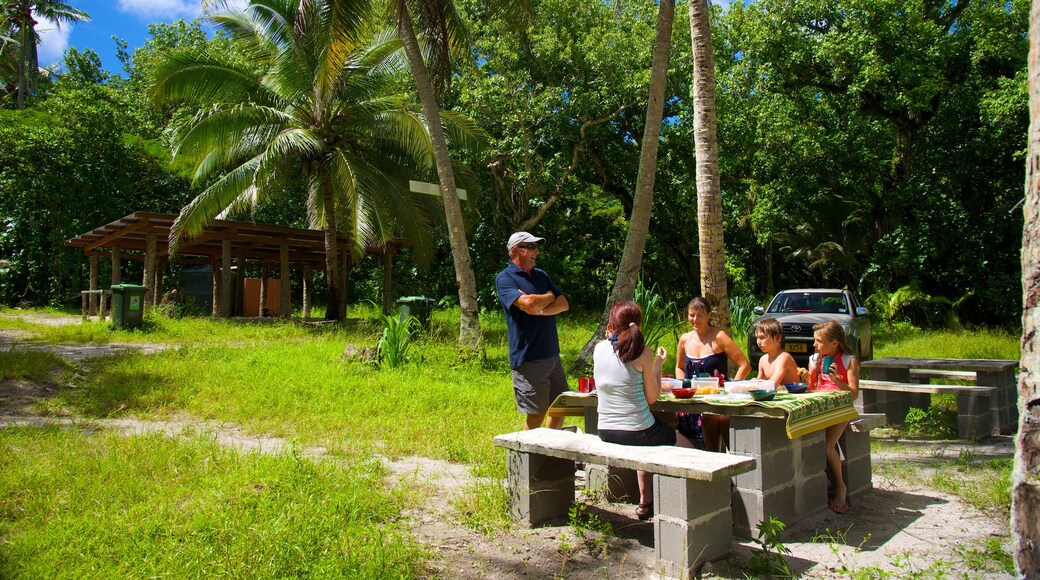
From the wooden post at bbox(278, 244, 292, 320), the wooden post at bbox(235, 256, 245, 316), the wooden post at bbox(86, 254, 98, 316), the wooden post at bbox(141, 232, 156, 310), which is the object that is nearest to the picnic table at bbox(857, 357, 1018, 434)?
the wooden post at bbox(278, 244, 292, 320)

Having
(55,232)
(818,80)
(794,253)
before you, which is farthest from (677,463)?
(55,232)

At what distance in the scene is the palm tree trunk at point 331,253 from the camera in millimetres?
17594

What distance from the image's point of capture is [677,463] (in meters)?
3.85

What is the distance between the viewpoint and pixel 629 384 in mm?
4352

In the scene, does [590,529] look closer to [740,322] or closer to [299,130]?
[740,322]

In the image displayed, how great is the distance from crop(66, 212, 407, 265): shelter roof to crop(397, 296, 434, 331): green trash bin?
3.49 metres

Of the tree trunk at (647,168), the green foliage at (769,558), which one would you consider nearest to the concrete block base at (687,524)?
the green foliage at (769,558)

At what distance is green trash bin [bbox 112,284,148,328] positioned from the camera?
14133 mm

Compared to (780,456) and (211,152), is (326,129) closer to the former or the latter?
(211,152)

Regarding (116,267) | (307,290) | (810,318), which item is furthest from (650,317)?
(307,290)

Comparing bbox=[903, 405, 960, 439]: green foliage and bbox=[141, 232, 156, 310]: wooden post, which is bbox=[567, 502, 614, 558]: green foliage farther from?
bbox=[141, 232, 156, 310]: wooden post

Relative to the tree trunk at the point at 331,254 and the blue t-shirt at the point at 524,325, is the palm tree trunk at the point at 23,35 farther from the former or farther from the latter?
the blue t-shirt at the point at 524,325

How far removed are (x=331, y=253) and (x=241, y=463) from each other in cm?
1247

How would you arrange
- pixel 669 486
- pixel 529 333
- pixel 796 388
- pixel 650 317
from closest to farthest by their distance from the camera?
pixel 669 486
pixel 796 388
pixel 529 333
pixel 650 317
